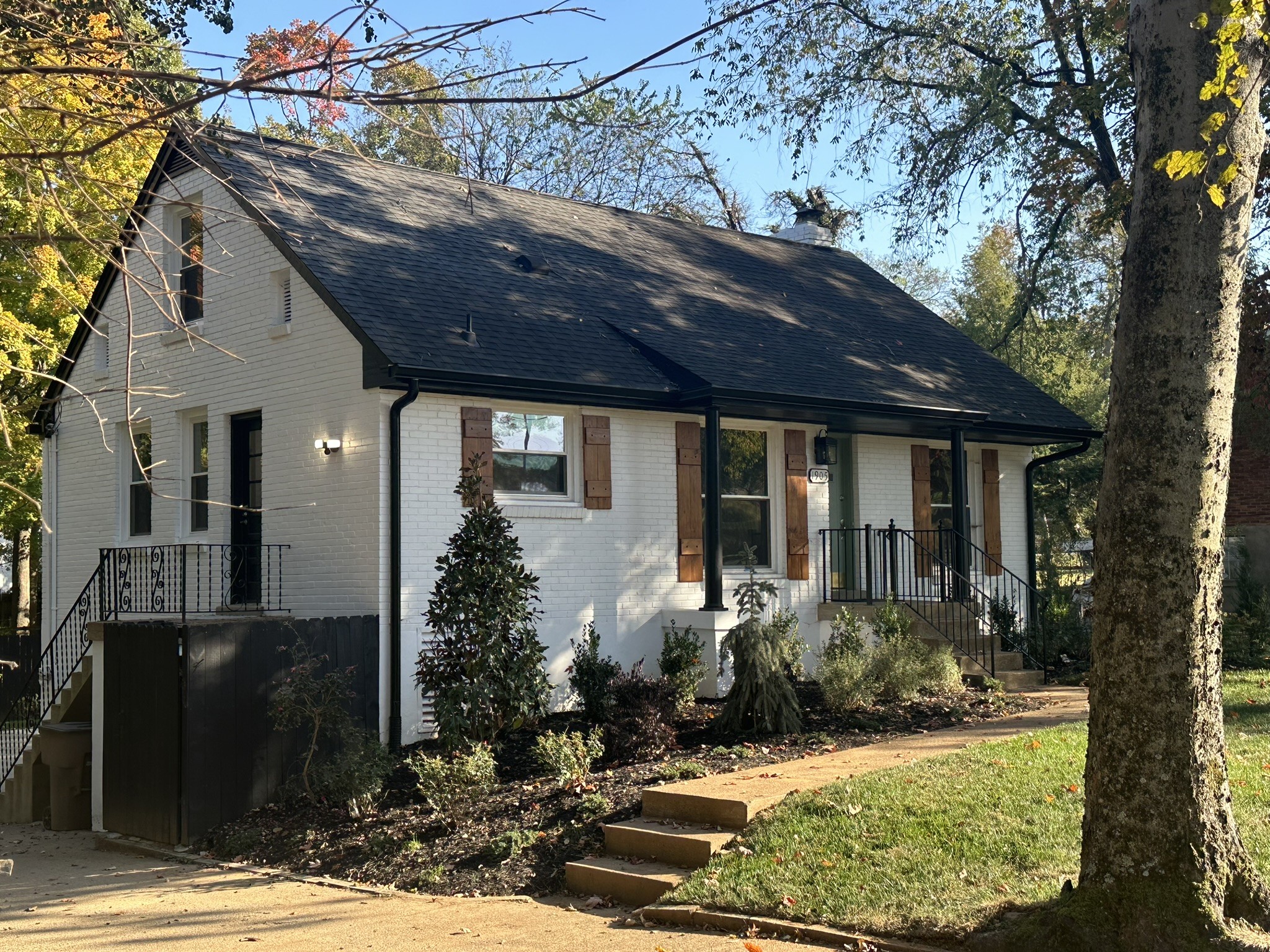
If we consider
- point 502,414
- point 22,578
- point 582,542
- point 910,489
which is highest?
point 502,414

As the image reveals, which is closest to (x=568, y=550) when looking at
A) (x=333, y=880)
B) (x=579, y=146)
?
(x=333, y=880)

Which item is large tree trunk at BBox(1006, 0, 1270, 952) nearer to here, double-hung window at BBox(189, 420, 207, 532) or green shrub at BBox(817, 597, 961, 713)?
green shrub at BBox(817, 597, 961, 713)

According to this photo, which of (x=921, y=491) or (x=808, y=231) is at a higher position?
(x=808, y=231)

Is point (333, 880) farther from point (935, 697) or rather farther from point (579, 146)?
point (579, 146)

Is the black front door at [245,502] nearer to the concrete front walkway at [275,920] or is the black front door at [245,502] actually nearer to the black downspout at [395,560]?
the black downspout at [395,560]

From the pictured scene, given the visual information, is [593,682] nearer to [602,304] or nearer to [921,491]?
[602,304]

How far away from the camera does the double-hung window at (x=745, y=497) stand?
591 inches

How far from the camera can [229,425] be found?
14.8 meters

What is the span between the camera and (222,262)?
49.0 ft

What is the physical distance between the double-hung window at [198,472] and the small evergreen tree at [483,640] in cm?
521

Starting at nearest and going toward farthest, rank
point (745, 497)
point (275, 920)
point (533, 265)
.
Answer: point (275, 920) < point (745, 497) < point (533, 265)

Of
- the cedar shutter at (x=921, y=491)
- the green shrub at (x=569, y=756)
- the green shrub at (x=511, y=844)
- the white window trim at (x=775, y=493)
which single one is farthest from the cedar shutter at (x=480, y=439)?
the cedar shutter at (x=921, y=491)

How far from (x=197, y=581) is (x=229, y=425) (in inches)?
76.0

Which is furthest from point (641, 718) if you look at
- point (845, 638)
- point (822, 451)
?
point (822, 451)
